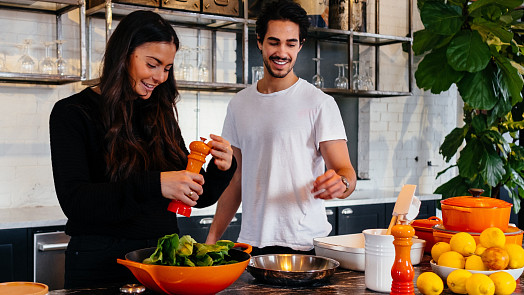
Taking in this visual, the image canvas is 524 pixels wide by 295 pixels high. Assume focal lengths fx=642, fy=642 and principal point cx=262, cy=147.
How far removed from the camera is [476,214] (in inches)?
86.7

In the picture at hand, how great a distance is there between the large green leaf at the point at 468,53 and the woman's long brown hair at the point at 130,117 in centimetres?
284

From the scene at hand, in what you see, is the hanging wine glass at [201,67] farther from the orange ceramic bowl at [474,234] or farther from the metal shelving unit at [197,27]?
the orange ceramic bowl at [474,234]

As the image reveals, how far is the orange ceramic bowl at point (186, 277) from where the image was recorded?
5.47 feet

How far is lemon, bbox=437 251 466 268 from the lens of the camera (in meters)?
1.96

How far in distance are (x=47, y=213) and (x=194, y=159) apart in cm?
236

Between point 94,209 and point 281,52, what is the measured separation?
1213 millimetres

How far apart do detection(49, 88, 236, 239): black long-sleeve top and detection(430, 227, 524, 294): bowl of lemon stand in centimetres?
78

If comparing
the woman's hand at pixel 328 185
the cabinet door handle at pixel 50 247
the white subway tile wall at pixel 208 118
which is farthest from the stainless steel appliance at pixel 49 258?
the woman's hand at pixel 328 185

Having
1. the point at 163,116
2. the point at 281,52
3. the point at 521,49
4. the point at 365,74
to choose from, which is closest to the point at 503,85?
the point at 521,49

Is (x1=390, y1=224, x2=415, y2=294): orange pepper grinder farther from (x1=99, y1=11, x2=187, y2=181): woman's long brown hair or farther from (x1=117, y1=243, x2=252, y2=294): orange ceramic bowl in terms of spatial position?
(x1=99, y1=11, x2=187, y2=181): woman's long brown hair

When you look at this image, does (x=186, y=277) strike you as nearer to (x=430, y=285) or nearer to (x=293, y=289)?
(x=293, y=289)

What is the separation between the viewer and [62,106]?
205cm

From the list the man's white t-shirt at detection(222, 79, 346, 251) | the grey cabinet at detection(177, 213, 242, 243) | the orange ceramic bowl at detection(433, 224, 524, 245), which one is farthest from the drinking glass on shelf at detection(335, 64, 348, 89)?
the orange ceramic bowl at detection(433, 224, 524, 245)

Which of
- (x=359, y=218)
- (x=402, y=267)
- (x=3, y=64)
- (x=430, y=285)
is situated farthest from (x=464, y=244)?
(x=3, y=64)
